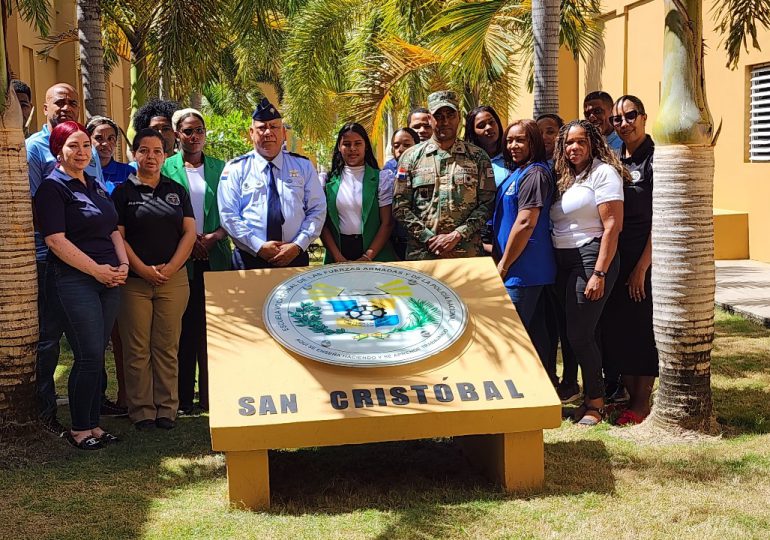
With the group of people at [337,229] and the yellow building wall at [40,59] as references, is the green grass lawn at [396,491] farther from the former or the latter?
the yellow building wall at [40,59]

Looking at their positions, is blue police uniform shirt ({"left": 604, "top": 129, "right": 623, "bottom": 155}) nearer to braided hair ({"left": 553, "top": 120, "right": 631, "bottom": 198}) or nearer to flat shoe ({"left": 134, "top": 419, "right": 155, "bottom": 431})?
braided hair ({"left": 553, "top": 120, "right": 631, "bottom": 198})

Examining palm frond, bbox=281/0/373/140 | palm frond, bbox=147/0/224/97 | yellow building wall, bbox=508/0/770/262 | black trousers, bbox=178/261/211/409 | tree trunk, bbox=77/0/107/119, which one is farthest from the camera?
palm frond, bbox=281/0/373/140

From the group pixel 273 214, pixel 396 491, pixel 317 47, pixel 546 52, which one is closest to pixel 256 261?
pixel 273 214

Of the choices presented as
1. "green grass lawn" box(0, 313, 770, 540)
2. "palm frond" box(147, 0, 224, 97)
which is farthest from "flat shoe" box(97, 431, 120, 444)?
"palm frond" box(147, 0, 224, 97)

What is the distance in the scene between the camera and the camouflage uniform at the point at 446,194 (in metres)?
6.40

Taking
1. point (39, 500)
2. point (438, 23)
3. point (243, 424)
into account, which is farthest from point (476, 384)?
point (438, 23)

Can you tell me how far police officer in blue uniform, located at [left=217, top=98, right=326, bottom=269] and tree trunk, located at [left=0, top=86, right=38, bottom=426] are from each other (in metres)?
1.31

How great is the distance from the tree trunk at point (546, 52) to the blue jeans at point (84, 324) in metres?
5.10

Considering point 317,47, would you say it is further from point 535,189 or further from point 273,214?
point 535,189

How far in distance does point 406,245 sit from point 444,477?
6.90ft

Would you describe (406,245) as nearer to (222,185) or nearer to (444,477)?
(222,185)

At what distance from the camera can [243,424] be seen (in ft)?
14.9

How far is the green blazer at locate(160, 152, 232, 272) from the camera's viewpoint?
6.72 m

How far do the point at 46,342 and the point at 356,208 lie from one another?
227 centimetres
